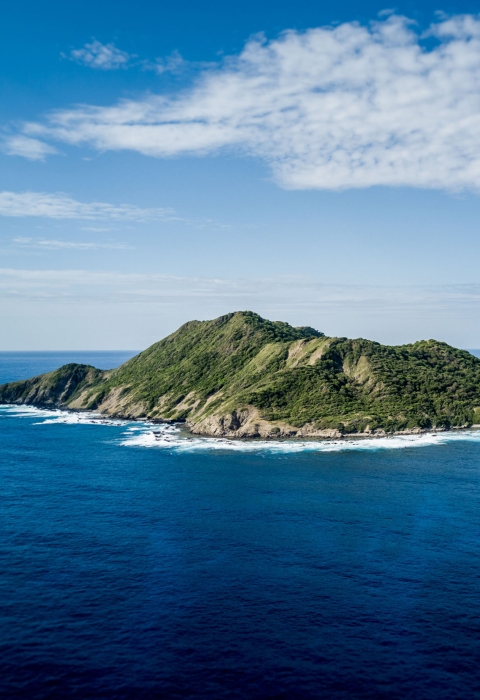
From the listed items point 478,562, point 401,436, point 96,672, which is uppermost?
point 401,436

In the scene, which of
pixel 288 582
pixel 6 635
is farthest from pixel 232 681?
pixel 6 635

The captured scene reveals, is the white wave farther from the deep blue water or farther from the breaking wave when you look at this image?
the deep blue water

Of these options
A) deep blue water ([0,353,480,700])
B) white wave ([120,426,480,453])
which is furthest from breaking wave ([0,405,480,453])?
deep blue water ([0,353,480,700])

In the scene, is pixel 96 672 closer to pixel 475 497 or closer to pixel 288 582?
pixel 288 582

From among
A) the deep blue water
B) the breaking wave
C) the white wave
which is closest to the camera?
the deep blue water

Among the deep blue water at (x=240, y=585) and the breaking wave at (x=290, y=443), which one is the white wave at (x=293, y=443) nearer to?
the breaking wave at (x=290, y=443)

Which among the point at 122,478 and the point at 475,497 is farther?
the point at 122,478

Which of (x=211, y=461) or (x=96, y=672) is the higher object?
(x=211, y=461)

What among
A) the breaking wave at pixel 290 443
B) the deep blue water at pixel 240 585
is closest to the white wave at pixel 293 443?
the breaking wave at pixel 290 443
